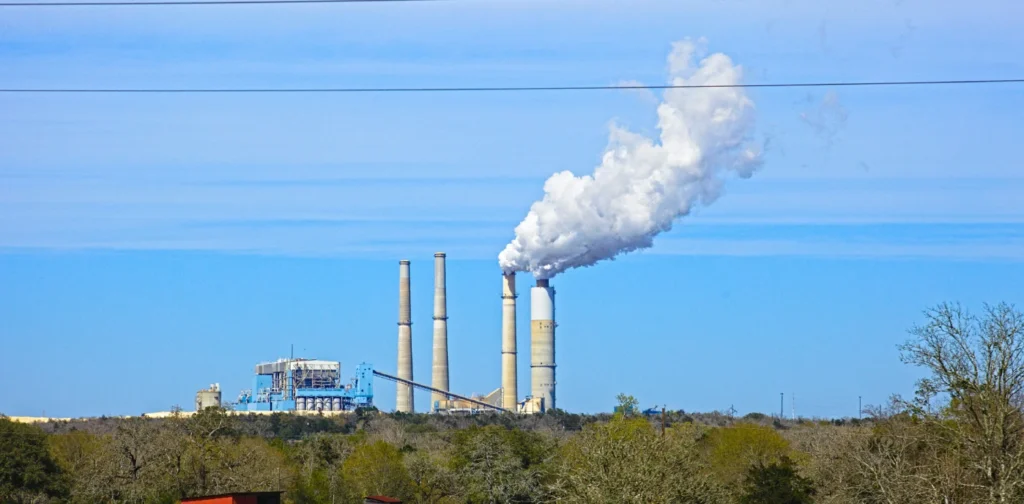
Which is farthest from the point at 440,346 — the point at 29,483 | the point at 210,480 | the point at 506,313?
the point at 210,480

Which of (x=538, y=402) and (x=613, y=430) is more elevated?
(x=538, y=402)

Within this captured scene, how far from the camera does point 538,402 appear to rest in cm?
10938

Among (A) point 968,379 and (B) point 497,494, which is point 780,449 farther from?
(A) point 968,379

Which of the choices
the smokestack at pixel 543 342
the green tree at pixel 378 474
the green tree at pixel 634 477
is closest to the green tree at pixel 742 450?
the green tree at pixel 378 474

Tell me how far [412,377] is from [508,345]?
1370 cm

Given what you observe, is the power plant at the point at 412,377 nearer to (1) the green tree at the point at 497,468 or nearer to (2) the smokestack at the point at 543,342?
(2) the smokestack at the point at 543,342

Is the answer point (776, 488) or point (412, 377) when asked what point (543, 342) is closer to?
point (412, 377)

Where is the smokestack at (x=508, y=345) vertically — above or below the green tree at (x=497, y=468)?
above

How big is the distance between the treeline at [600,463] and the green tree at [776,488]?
45mm

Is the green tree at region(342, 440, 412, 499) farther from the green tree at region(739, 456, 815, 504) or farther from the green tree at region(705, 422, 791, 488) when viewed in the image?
the green tree at region(739, 456, 815, 504)

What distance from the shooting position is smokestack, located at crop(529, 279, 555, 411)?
106250mm

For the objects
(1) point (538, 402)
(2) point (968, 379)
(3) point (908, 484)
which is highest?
(1) point (538, 402)

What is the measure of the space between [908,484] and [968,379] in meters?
2.34

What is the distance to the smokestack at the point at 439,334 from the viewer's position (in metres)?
116
